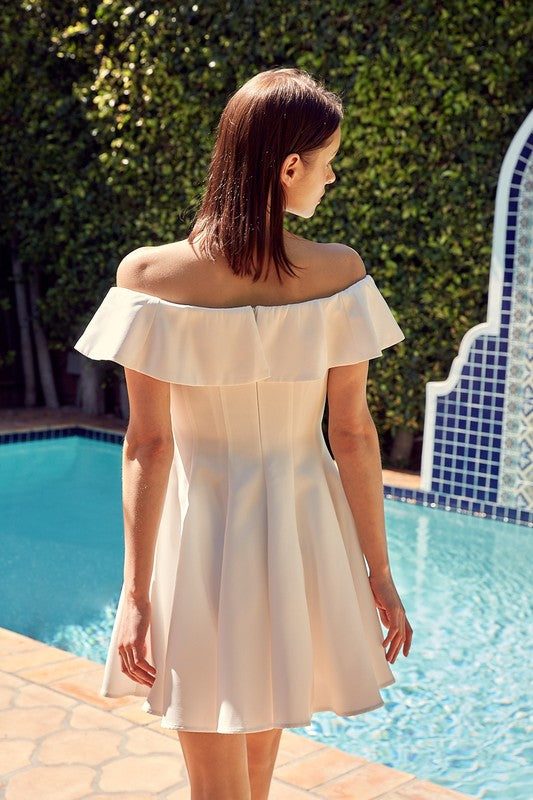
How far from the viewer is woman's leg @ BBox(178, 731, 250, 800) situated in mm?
1597

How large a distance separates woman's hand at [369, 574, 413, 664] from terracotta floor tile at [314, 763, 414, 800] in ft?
3.39

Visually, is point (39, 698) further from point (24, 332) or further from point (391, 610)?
point (24, 332)

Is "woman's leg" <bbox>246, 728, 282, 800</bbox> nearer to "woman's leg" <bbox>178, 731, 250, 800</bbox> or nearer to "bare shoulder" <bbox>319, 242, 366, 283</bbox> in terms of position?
"woman's leg" <bbox>178, 731, 250, 800</bbox>

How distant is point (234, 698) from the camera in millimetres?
1568

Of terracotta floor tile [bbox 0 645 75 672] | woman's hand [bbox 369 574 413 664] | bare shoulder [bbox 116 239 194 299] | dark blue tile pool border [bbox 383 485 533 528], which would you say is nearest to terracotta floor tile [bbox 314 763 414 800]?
woman's hand [bbox 369 574 413 664]

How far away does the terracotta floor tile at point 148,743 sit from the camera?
289cm

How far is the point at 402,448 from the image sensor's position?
7.51 metres

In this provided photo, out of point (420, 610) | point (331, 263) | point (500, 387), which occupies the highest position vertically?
point (331, 263)

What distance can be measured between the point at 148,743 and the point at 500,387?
13.2ft

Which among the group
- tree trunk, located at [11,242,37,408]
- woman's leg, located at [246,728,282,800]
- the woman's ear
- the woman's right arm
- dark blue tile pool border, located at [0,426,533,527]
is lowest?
dark blue tile pool border, located at [0,426,533,527]

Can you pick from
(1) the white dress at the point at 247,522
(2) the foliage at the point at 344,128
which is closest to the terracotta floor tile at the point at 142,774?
(1) the white dress at the point at 247,522

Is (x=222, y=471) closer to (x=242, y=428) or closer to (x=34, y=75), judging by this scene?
(x=242, y=428)

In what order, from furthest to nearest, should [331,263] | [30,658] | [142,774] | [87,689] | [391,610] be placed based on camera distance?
1. [30,658]
2. [87,689]
3. [142,774]
4. [391,610]
5. [331,263]

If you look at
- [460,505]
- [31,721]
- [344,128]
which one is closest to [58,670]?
[31,721]
